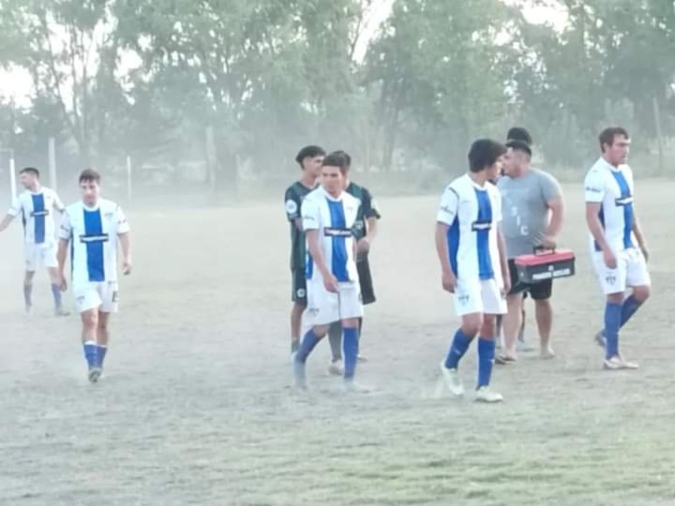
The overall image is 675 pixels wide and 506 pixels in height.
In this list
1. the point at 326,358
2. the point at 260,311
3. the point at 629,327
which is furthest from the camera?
the point at 260,311

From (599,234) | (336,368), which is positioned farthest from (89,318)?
(599,234)

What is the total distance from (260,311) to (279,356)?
4608 millimetres

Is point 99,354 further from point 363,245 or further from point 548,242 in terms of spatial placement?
point 548,242

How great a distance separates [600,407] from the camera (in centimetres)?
1023

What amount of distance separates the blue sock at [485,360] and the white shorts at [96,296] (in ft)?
11.5

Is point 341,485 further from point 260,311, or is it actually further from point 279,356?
point 260,311

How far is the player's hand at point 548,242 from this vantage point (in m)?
13.1

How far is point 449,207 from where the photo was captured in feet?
35.7

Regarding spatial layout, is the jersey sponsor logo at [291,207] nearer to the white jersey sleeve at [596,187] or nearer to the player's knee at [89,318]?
the player's knee at [89,318]

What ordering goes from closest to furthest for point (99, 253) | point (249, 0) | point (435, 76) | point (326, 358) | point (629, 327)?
1. point (99, 253)
2. point (326, 358)
3. point (629, 327)
4. point (249, 0)
5. point (435, 76)

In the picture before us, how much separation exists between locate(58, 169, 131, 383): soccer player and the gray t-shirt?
3.11 m

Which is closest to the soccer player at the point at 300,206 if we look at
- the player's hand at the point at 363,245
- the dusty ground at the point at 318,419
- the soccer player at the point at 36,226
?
the player's hand at the point at 363,245

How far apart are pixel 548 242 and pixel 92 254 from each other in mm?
3647

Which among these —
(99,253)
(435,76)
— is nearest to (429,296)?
(99,253)
